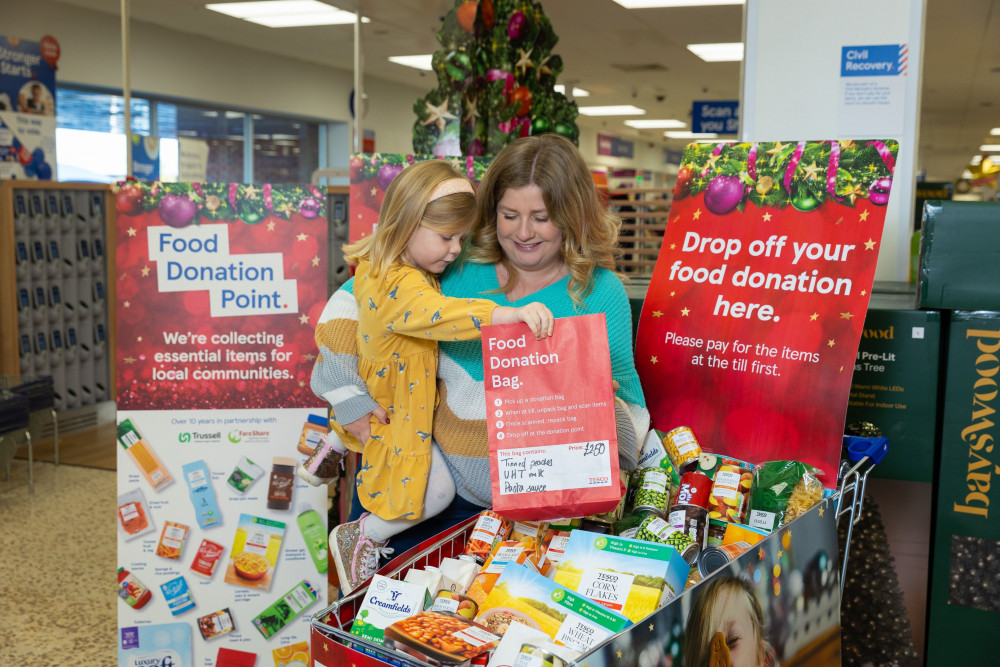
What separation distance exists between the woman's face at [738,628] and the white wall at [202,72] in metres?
9.69

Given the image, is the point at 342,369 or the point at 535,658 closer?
the point at 535,658

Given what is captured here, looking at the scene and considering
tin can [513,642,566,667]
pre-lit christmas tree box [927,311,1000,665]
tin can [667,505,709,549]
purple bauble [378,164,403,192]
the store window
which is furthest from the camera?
the store window

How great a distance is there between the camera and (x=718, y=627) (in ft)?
4.82

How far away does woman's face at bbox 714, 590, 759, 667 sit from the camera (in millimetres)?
1484

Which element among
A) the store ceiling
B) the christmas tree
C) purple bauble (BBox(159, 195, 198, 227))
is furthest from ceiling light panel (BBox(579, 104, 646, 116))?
purple bauble (BBox(159, 195, 198, 227))

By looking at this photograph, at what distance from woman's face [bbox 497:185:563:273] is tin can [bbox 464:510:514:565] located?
0.55m

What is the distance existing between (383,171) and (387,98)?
12.1 metres

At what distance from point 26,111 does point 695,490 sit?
764 centimetres

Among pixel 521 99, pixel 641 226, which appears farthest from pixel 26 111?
pixel 521 99

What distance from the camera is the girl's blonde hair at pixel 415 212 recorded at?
186 centimetres

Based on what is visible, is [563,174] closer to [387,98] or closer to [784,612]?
[784,612]

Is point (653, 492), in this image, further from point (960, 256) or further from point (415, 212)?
point (960, 256)

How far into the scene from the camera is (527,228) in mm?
1813

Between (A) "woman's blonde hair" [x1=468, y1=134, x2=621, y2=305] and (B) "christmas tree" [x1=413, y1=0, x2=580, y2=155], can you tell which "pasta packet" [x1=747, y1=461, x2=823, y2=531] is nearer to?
(A) "woman's blonde hair" [x1=468, y1=134, x2=621, y2=305]
